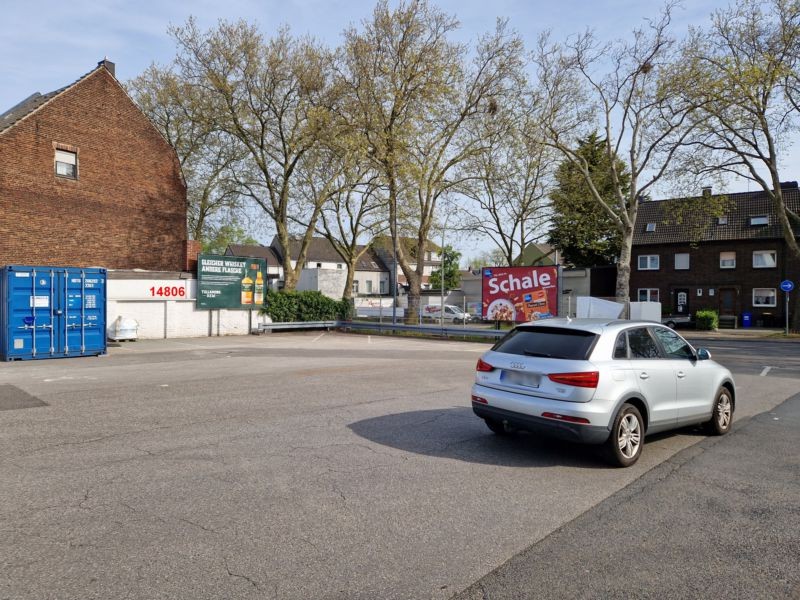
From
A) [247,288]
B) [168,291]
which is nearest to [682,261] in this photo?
[247,288]

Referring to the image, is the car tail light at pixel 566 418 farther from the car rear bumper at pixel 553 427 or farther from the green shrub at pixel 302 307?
the green shrub at pixel 302 307

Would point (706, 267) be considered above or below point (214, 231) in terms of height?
below

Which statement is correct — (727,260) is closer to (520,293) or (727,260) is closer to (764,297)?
(764,297)

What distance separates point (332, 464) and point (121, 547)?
2253mm

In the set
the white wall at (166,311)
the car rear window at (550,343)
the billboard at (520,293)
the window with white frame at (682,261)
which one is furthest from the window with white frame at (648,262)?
the car rear window at (550,343)

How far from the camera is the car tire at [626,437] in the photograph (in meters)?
5.63

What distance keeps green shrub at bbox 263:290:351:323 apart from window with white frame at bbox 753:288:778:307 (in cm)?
2927

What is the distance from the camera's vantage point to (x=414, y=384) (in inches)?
447

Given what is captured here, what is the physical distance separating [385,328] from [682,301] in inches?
1046

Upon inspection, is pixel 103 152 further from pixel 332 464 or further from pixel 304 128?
pixel 332 464

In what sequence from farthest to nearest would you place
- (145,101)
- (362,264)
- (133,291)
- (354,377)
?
(362,264), (145,101), (133,291), (354,377)

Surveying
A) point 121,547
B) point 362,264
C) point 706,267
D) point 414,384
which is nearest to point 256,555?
point 121,547

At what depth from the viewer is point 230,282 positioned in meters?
25.7

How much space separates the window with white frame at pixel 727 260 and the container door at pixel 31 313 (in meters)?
41.7
